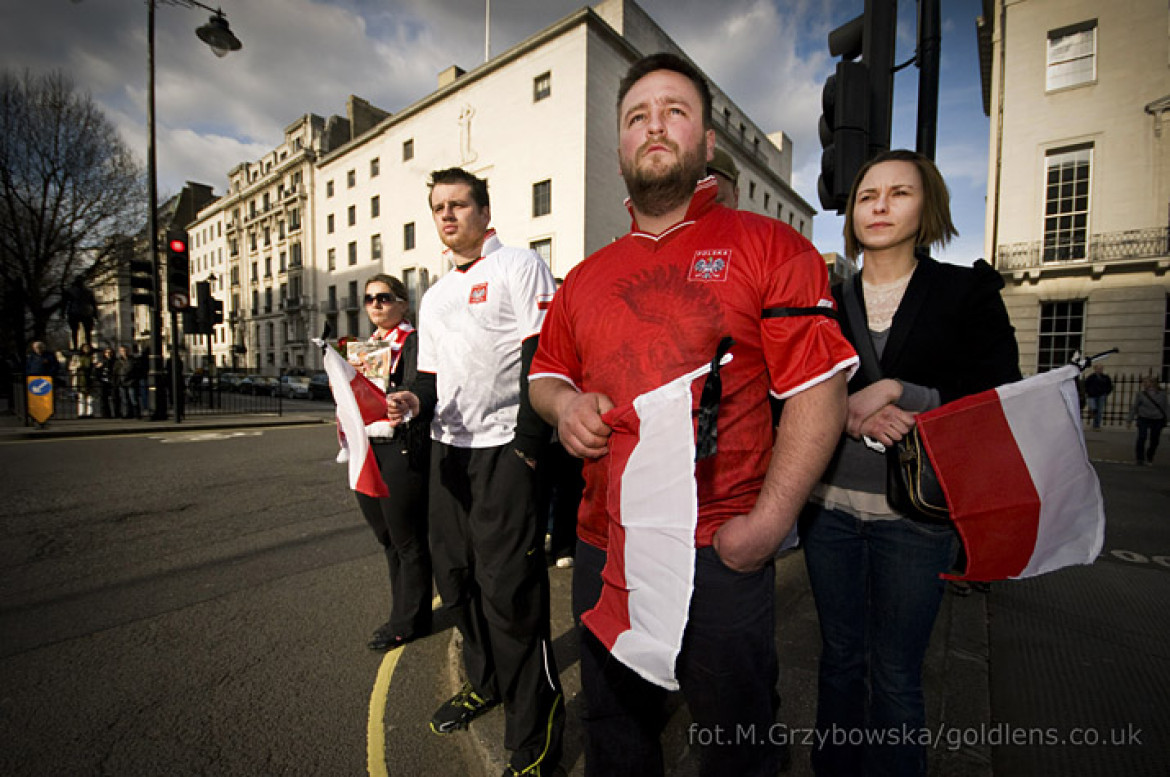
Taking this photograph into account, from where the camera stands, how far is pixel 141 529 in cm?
488

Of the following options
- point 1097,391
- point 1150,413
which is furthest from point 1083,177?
point 1150,413

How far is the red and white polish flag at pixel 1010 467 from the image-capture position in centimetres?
145

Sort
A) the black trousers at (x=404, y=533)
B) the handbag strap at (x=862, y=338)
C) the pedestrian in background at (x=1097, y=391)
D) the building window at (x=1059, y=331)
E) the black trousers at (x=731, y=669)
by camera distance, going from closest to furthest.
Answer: the black trousers at (x=731, y=669)
the handbag strap at (x=862, y=338)
the black trousers at (x=404, y=533)
the pedestrian in background at (x=1097, y=391)
the building window at (x=1059, y=331)

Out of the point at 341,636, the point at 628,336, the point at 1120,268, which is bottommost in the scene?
the point at 341,636

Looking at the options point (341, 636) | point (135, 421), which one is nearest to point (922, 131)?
point (341, 636)

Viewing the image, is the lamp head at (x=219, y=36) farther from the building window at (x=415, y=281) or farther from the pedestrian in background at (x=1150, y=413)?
the pedestrian in background at (x=1150, y=413)

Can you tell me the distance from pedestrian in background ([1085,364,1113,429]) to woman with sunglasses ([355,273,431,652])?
18.3 meters

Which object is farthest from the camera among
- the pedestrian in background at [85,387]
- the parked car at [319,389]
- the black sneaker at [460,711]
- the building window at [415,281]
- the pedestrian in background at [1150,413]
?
the building window at [415,281]

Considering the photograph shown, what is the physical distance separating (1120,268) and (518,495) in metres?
22.2

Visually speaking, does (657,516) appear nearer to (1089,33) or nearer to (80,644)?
(80,644)

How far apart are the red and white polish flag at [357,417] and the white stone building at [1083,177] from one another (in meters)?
21.3

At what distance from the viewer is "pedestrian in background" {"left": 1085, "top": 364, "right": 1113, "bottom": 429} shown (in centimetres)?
1333

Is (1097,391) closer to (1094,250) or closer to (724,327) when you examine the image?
(1094,250)

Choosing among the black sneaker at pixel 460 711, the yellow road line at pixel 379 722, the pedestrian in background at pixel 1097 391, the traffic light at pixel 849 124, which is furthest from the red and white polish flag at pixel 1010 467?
the pedestrian in background at pixel 1097 391
